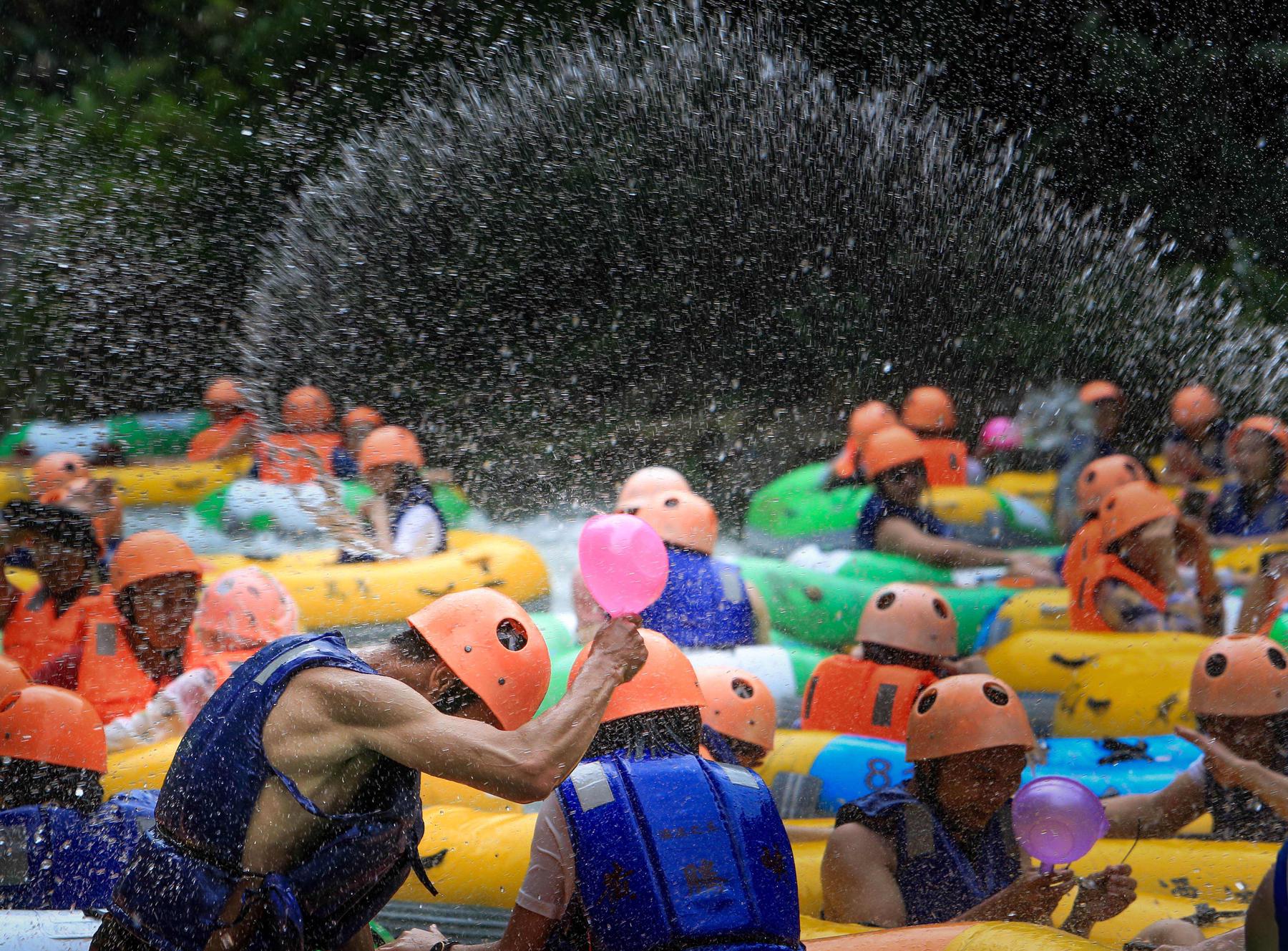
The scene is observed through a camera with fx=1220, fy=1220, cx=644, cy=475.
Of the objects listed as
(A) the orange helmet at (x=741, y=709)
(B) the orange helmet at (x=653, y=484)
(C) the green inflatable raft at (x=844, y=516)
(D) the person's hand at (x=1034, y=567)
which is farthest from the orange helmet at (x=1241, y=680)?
(C) the green inflatable raft at (x=844, y=516)

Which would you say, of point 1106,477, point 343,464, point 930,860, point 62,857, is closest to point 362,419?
point 343,464

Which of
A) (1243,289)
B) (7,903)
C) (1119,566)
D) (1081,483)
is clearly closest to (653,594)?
(7,903)

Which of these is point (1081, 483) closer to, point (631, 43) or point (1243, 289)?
point (1243, 289)

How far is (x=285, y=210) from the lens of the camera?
1307 cm

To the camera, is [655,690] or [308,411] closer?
[655,690]

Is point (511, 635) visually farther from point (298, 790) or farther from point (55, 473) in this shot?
point (55, 473)

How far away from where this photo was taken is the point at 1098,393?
9414 mm

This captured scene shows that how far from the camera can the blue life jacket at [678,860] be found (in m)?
2.55

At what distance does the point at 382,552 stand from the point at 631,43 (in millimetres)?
6321

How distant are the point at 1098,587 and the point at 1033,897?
3.22 meters

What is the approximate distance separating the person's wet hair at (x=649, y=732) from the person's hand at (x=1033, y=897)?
909 mm

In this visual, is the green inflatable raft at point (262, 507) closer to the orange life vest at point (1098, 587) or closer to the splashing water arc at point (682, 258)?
the splashing water arc at point (682, 258)

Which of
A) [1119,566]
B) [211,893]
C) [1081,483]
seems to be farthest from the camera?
[1081,483]

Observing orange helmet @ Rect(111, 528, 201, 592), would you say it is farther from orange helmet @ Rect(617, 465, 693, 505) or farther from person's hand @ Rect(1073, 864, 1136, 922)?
person's hand @ Rect(1073, 864, 1136, 922)
